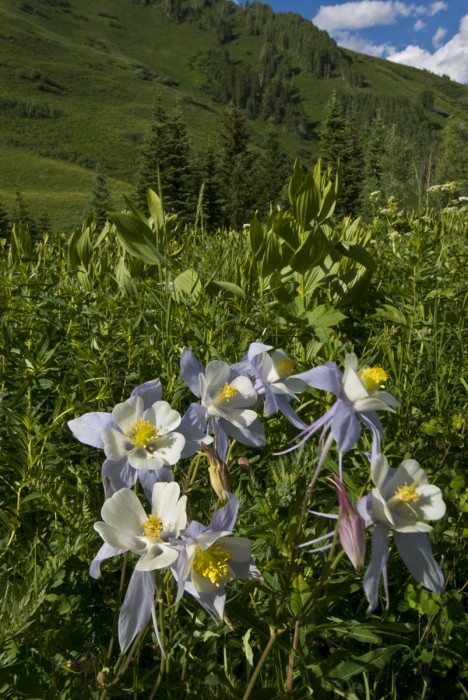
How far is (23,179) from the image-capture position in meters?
59.6

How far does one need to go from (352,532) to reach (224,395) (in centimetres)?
39

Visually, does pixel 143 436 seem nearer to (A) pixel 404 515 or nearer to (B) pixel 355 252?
(A) pixel 404 515

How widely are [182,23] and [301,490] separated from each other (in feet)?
681

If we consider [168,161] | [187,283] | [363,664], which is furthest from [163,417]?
[168,161]

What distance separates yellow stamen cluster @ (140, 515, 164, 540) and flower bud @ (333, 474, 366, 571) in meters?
0.28

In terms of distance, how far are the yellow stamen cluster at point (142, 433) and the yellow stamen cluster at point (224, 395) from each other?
143 mm

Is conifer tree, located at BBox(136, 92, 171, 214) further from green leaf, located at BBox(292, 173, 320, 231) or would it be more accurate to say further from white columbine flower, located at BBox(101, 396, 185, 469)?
white columbine flower, located at BBox(101, 396, 185, 469)

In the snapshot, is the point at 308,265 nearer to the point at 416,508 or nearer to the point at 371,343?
the point at 371,343

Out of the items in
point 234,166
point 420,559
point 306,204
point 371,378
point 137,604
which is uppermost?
point 306,204

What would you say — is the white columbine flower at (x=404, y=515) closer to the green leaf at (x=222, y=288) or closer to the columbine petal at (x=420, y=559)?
the columbine petal at (x=420, y=559)

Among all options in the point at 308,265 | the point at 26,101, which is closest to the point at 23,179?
the point at 26,101

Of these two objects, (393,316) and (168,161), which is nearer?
(393,316)

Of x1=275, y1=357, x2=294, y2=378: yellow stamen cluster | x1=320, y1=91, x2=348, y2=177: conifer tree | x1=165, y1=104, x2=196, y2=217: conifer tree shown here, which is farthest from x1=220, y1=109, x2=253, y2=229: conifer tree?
x1=275, y1=357, x2=294, y2=378: yellow stamen cluster

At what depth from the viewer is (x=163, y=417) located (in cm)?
97
